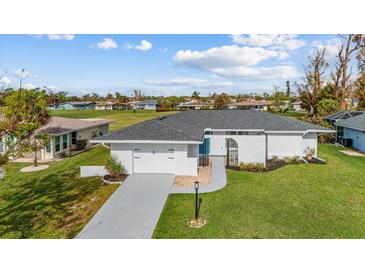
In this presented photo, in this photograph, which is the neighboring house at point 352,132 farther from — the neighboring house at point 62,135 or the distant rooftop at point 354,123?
the neighboring house at point 62,135

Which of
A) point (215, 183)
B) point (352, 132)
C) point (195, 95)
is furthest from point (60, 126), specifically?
point (195, 95)

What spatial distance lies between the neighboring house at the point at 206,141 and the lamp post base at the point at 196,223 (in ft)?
17.3

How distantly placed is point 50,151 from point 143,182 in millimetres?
11801

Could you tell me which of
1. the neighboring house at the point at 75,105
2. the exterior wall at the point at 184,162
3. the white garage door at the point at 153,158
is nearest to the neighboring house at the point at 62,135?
the white garage door at the point at 153,158

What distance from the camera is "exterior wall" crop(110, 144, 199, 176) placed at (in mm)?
14828

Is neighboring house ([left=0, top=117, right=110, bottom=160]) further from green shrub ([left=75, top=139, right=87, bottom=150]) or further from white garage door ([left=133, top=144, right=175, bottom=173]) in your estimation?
white garage door ([left=133, top=144, right=175, bottom=173])

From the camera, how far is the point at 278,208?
34.9 ft

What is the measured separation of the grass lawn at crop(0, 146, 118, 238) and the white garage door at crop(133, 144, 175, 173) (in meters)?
2.45

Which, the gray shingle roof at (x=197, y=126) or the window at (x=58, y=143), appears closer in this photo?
the gray shingle roof at (x=197, y=126)

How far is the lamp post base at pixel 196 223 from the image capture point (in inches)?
357

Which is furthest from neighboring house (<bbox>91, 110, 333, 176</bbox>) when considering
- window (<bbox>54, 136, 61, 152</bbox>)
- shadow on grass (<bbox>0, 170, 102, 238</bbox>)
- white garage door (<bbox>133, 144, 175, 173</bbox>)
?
window (<bbox>54, 136, 61, 152</bbox>)
